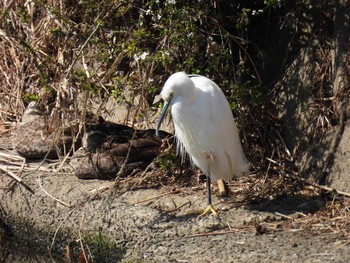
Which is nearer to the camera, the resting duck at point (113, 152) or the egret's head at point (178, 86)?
the egret's head at point (178, 86)

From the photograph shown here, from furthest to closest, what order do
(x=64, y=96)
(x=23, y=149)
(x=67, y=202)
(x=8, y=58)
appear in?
(x=8, y=58), (x=23, y=149), (x=64, y=96), (x=67, y=202)

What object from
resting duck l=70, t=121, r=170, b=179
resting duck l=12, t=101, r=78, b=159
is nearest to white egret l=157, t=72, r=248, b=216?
resting duck l=70, t=121, r=170, b=179

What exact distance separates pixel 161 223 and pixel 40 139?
81.7 inches

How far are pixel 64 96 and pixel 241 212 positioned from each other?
74.5 inches

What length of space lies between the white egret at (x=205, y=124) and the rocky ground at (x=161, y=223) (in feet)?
0.91

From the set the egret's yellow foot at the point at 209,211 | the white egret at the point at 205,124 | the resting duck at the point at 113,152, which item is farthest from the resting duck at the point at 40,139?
the egret's yellow foot at the point at 209,211

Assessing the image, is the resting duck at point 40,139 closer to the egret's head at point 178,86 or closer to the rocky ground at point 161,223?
the rocky ground at point 161,223

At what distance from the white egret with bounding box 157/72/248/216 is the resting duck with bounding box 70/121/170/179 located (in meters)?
0.75

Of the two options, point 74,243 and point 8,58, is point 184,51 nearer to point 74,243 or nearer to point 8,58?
point 74,243

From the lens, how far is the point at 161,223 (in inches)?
204

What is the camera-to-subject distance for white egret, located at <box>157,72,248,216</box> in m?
5.20

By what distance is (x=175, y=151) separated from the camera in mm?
6113

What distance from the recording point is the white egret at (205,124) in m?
5.20

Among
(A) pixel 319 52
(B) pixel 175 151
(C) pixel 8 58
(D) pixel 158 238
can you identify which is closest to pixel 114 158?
(B) pixel 175 151
